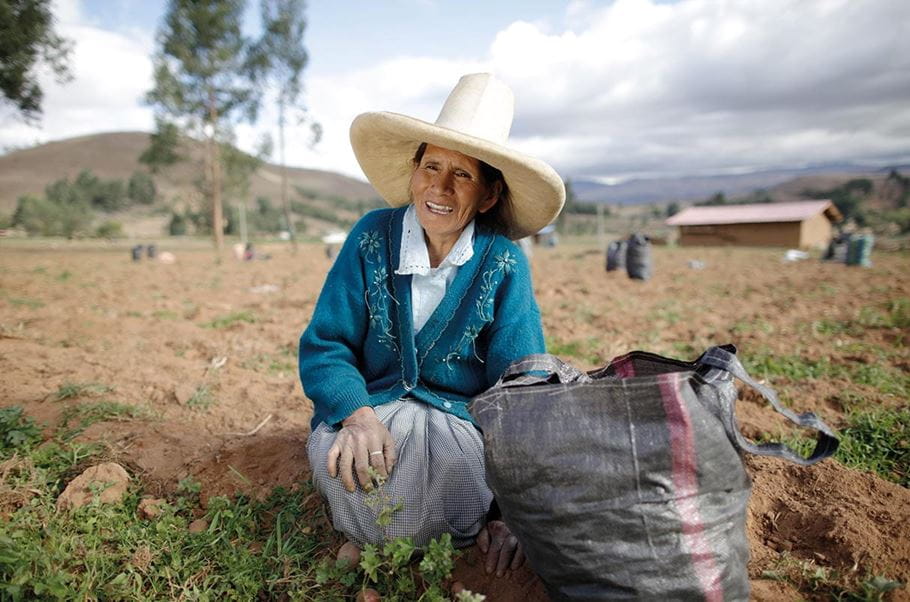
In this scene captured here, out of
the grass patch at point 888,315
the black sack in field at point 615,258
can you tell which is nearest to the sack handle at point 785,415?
the grass patch at point 888,315

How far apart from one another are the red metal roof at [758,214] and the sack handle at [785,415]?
27770mm

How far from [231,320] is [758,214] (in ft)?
91.8

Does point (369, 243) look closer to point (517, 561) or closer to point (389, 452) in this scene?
point (389, 452)

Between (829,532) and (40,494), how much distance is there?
271 cm

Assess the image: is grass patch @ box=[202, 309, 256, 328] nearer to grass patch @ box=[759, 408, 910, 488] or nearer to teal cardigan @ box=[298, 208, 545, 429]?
teal cardigan @ box=[298, 208, 545, 429]

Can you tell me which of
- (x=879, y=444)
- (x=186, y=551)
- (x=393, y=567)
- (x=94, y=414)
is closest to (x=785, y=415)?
(x=393, y=567)

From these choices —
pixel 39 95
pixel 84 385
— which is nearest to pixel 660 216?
pixel 39 95

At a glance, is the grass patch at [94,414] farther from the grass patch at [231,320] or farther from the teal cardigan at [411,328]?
the grass patch at [231,320]

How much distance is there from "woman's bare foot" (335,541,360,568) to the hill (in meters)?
44.1

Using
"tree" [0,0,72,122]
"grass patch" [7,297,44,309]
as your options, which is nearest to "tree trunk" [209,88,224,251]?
"tree" [0,0,72,122]

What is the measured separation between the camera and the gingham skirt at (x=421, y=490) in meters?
1.68

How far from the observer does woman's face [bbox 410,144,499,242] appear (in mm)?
1861

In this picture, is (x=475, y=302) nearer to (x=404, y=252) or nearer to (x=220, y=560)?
(x=404, y=252)

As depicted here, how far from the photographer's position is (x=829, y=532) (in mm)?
1656
